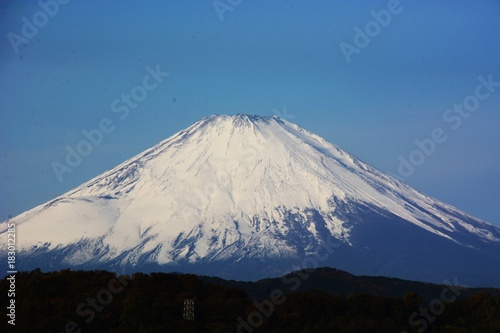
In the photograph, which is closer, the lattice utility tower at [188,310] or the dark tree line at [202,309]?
the dark tree line at [202,309]

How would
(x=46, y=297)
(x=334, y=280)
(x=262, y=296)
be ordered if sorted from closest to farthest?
(x=46, y=297), (x=262, y=296), (x=334, y=280)

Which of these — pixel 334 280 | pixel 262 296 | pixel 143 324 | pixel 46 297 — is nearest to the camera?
pixel 143 324

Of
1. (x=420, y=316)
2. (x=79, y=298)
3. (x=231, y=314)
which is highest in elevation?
(x=79, y=298)

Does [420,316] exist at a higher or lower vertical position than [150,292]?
lower

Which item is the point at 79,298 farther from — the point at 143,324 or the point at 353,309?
the point at 353,309

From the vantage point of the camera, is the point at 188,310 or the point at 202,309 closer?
the point at 188,310

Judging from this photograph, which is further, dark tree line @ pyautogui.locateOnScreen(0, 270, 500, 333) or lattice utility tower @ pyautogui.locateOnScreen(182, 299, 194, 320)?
lattice utility tower @ pyautogui.locateOnScreen(182, 299, 194, 320)

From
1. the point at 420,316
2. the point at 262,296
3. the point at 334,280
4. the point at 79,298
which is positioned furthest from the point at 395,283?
the point at 79,298

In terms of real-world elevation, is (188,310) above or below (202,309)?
above
